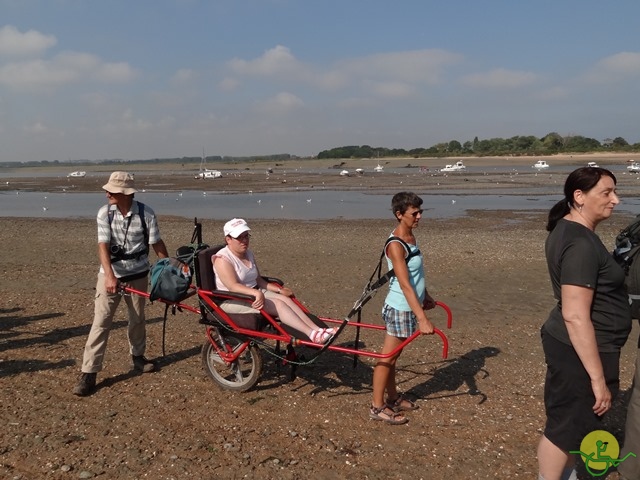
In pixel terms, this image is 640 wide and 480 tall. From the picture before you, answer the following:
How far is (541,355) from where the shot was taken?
6.14 meters

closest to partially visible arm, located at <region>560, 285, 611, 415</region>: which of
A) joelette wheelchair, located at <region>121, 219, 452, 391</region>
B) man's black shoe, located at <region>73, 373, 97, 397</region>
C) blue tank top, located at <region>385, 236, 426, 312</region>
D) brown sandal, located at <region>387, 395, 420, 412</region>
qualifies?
blue tank top, located at <region>385, 236, 426, 312</region>

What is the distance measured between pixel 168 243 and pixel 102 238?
10986 mm

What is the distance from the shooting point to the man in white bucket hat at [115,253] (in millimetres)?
4961

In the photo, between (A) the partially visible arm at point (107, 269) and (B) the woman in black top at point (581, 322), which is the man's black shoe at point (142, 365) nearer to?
(A) the partially visible arm at point (107, 269)

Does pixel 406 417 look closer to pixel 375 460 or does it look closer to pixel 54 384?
pixel 375 460

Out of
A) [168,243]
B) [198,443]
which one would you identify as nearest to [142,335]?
[198,443]

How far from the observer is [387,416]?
4449 millimetres

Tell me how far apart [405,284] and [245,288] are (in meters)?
1.58

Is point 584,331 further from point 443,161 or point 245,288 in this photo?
point 443,161

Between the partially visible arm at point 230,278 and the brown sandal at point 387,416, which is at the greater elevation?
the partially visible arm at point 230,278

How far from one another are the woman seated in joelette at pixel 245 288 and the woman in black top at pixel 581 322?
7.10ft

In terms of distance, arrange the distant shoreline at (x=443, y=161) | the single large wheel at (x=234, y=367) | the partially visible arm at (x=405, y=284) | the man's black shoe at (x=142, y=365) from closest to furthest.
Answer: the partially visible arm at (x=405, y=284)
the single large wheel at (x=234, y=367)
the man's black shoe at (x=142, y=365)
the distant shoreline at (x=443, y=161)

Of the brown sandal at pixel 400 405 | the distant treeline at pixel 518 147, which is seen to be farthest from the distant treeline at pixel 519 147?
the brown sandal at pixel 400 405

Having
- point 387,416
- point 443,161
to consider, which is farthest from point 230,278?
point 443,161
